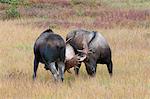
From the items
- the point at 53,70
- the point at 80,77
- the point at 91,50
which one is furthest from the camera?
the point at 91,50

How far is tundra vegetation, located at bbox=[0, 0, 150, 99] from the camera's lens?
9297 millimetres

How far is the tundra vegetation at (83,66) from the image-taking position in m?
9.30

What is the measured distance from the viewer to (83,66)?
1324cm

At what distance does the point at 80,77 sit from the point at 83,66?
6.02 ft

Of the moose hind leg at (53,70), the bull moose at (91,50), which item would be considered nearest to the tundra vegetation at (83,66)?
the moose hind leg at (53,70)

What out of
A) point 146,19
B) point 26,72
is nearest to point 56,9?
point 146,19

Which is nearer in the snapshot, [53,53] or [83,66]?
[53,53]

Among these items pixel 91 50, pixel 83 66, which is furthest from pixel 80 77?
pixel 83 66

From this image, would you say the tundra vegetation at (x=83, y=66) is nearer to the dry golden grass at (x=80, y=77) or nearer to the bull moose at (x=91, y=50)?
the dry golden grass at (x=80, y=77)

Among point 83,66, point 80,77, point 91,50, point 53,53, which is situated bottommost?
point 83,66

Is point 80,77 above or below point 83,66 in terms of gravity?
above

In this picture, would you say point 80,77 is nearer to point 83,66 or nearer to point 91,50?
point 91,50

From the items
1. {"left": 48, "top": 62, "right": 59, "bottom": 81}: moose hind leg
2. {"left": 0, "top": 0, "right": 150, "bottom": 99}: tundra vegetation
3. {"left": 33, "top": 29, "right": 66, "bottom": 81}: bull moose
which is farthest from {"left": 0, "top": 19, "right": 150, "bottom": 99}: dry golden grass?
{"left": 33, "top": 29, "right": 66, "bottom": 81}: bull moose

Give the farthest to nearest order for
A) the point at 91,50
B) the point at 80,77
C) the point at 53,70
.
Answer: the point at 91,50, the point at 80,77, the point at 53,70
